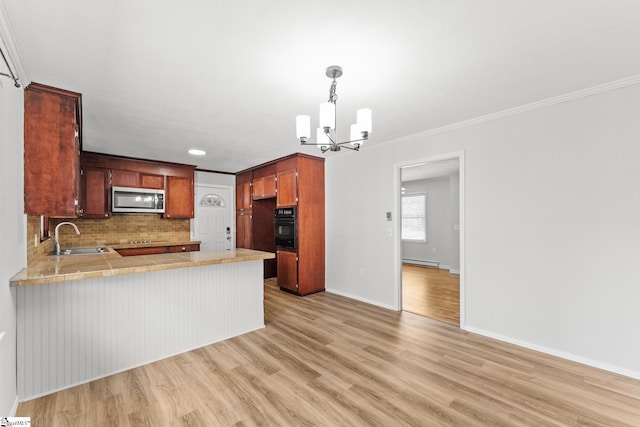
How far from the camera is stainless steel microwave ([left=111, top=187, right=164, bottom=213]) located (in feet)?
15.9

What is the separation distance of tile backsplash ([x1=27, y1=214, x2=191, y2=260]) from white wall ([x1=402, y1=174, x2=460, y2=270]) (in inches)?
239

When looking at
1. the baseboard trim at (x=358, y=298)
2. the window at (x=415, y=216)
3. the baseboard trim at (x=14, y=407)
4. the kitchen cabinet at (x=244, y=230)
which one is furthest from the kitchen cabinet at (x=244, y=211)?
the window at (x=415, y=216)

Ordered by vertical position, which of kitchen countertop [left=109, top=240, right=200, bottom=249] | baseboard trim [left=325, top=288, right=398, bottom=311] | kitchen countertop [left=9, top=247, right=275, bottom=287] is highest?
kitchen countertop [left=9, top=247, right=275, bottom=287]

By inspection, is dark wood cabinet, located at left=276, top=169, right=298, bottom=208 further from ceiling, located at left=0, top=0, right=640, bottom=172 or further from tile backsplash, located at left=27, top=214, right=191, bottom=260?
tile backsplash, located at left=27, top=214, right=191, bottom=260

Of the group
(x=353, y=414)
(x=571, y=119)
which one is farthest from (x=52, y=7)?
(x=571, y=119)

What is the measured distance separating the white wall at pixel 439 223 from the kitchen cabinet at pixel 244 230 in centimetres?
468

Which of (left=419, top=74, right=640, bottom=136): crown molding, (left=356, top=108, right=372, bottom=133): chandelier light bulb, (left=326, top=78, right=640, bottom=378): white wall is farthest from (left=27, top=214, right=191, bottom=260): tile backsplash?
(left=419, top=74, right=640, bottom=136): crown molding

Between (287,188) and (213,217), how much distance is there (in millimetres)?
2349

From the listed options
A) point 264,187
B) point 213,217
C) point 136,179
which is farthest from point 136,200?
point 264,187

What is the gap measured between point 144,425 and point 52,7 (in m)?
2.50

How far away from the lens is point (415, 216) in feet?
26.7

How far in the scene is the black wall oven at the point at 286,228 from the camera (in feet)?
15.6

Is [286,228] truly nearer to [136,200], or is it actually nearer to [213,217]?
[213,217]

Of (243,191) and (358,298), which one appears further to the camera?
(243,191)
